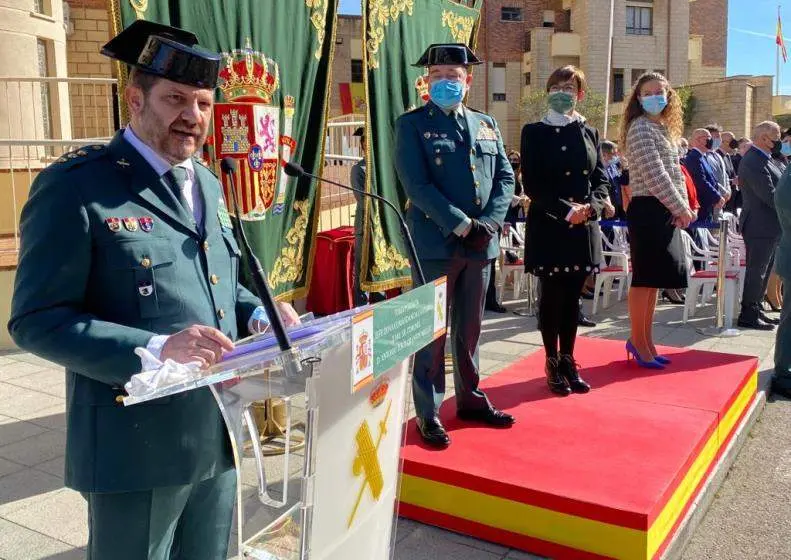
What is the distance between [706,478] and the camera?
3766mm

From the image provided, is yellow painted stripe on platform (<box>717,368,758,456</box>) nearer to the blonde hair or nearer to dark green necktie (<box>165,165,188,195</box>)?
the blonde hair

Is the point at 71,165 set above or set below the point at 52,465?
above

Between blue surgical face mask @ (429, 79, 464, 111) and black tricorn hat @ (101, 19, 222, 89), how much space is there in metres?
2.17

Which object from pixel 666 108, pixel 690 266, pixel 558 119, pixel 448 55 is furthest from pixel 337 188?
pixel 448 55

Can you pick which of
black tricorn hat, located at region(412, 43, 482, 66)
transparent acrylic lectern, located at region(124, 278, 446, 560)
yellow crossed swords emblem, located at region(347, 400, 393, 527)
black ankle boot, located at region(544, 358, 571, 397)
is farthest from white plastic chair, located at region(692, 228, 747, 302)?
transparent acrylic lectern, located at region(124, 278, 446, 560)

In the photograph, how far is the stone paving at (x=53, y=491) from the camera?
3.18 meters

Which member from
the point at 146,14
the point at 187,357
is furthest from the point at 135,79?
the point at 146,14

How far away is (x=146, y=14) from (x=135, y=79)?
70.7 inches

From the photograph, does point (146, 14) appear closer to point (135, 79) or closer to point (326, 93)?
point (326, 93)

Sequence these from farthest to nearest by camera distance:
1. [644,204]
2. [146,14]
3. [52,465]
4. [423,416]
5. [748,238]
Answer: [748,238], [644,204], [52,465], [423,416], [146,14]

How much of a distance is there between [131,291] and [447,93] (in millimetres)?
2475

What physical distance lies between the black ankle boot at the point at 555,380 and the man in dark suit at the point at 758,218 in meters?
4.11

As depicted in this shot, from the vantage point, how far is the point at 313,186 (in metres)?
4.59

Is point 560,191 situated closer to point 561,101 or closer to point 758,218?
point 561,101
